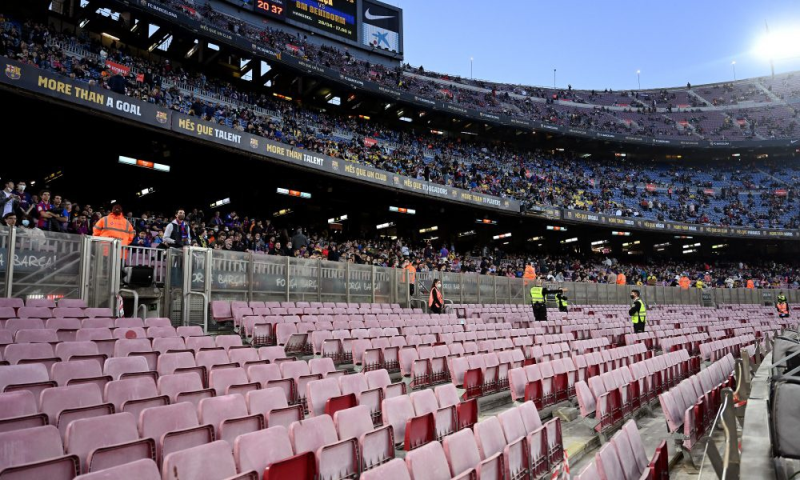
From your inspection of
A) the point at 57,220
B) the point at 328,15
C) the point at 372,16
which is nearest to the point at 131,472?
the point at 57,220

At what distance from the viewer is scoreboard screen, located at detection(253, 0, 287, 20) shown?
31.0 m

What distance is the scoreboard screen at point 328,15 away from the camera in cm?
3256

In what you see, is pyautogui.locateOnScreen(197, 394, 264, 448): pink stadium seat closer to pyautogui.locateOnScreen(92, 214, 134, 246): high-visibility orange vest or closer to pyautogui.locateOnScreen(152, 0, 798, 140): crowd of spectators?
pyautogui.locateOnScreen(92, 214, 134, 246): high-visibility orange vest

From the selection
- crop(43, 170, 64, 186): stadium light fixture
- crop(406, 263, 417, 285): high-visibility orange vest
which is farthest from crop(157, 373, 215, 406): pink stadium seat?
crop(43, 170, 64, 186): stadium light fixture

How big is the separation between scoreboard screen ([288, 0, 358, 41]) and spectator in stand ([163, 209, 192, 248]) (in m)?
25.6

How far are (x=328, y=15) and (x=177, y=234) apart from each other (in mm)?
27895

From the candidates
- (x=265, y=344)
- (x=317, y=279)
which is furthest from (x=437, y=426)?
(x=317, y=279)

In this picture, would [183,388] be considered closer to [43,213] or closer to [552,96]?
[43,213]

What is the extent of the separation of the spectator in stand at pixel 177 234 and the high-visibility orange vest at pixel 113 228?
783 mm

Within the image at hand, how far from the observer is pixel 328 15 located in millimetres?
33938

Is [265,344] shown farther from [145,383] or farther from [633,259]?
[633,259]

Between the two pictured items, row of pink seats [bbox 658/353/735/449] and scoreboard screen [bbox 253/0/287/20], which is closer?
row of pink seats [bbox 658/353/735/449]

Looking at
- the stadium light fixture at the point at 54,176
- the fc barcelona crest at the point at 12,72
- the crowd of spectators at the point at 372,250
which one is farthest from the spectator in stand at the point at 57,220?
the stadium light fixture at the point at 54,176

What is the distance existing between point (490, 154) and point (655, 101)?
23.5 m
